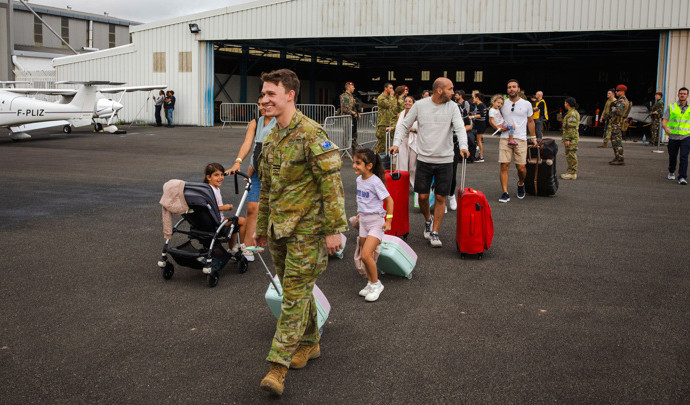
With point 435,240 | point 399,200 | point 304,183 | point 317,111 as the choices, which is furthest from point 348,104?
point 317,111

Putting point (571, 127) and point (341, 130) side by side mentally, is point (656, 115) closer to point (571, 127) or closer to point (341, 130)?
point (571, 127)

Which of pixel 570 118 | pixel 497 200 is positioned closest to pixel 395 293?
pixel 497 200

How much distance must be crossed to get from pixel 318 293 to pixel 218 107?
34759 millimetres

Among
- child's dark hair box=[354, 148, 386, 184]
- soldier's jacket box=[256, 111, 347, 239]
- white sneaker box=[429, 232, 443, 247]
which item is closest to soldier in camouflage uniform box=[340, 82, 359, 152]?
white sneaker box=[429, 232, 443, 247]

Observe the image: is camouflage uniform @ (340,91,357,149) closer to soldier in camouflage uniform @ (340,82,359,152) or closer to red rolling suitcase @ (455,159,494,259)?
soldier in camouflage uniform @ (340,82,359,152)

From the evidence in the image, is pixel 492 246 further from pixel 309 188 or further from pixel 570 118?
pixel 570 118

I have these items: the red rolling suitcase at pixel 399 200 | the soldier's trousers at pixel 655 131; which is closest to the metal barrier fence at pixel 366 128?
the red rolling suitcase at pixel 399 200

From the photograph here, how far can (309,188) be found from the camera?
12.5 feet

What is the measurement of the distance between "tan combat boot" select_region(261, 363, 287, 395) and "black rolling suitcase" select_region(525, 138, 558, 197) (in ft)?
27.6

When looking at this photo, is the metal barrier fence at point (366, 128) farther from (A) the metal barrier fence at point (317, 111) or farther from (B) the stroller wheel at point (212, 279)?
(B) the stroller wheel at point (212, 279)

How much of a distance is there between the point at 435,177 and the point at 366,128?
10857mm

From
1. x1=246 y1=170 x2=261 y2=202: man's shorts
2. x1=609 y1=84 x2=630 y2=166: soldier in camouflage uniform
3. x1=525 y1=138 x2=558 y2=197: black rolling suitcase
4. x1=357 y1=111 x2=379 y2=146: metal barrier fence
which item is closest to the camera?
x1=246 y1=170 x2=261 y2=202: man's shorts

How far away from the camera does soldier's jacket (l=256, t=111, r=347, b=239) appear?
3707mm

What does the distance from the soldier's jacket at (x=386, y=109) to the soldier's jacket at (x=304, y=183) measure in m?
10.9
